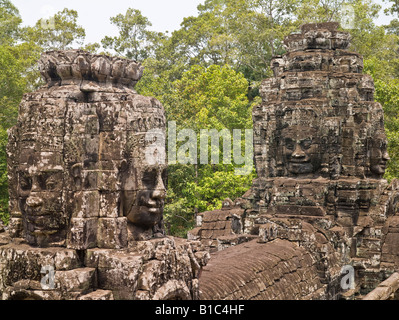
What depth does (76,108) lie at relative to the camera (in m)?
7.91

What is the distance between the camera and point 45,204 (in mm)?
7707

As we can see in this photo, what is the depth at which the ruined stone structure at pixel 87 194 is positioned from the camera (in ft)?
24.9

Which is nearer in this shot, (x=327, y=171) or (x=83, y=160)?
(x=83, y=160)

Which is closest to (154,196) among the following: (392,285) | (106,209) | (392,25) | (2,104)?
(106,209)

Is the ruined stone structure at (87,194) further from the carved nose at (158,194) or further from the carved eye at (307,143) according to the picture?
the carved eye at (307,143)

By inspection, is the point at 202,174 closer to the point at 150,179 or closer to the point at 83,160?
the point at 150,179

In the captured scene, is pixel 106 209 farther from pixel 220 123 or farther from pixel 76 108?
pixel 220 123

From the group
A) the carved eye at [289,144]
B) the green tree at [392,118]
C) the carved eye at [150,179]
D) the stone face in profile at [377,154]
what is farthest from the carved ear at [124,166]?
Result: the green tree at [392,118]

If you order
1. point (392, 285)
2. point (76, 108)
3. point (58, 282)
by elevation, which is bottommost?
point (392, 285)

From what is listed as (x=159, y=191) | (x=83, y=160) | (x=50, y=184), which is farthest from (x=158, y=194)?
(x=50, y=184)

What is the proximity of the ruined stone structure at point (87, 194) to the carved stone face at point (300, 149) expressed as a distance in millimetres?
7769

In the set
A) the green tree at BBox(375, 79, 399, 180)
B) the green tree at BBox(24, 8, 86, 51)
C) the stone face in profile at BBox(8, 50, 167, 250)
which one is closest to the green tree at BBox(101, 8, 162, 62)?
the green tree at BBox(24, 8, 86, 51)

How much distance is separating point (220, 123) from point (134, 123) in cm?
1893

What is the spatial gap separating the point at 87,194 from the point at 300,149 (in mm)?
8930
